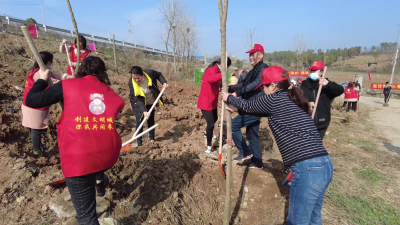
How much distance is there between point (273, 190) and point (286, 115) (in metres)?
1.72

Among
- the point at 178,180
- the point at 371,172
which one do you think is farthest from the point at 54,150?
the point at 371,172

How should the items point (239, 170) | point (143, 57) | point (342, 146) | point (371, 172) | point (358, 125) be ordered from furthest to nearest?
1. point (143, 57)
2. point (358, 125)
3. point (342, 146)
4. point (371, 172)
5. point (239, 170)

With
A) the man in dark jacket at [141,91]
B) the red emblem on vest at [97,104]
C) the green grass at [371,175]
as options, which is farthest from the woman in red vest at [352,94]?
the red emblem on vest at [97,104]

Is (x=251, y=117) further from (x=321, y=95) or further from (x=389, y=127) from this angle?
(x=389, y=127)

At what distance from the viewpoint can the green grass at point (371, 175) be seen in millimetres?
3725

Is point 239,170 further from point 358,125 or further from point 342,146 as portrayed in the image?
point 358,125

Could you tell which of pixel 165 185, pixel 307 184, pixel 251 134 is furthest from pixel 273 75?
pixel 165 185

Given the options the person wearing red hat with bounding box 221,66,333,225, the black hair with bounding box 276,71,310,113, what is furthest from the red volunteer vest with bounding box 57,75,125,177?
the black hair with bounding box 276,71,310,113

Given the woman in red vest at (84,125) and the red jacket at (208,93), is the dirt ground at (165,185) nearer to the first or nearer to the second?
the woman in red vest at (84,125)

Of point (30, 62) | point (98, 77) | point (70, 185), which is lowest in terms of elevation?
point (70, 185)

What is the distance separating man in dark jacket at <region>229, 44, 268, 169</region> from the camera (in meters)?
3.18

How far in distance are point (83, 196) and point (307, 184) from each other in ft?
5.90

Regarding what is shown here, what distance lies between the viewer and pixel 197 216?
2.79 meters

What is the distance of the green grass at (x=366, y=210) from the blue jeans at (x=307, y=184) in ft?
4.52
